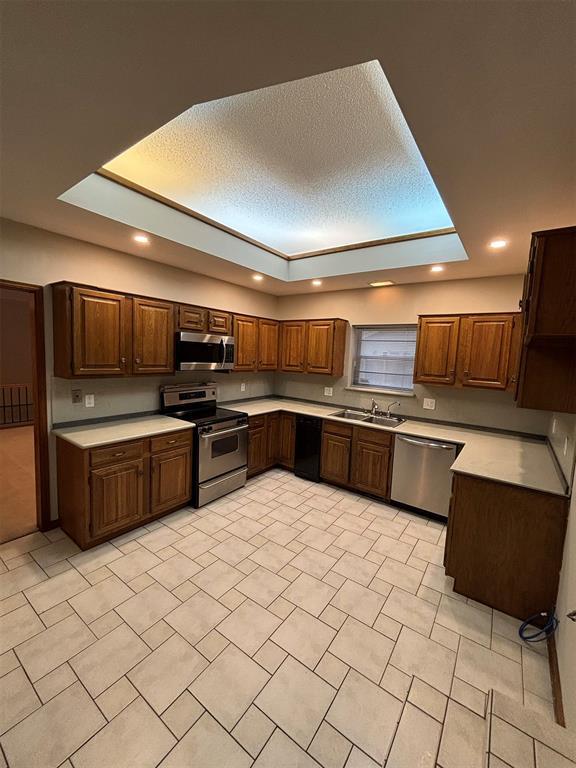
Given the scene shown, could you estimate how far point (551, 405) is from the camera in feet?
6.37

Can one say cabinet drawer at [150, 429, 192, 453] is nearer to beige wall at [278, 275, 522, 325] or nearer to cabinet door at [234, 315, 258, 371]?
cabinet door at [234, 315, 258, 371]

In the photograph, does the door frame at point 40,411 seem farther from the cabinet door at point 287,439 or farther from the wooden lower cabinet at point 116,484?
the cabinet door at point 287,439

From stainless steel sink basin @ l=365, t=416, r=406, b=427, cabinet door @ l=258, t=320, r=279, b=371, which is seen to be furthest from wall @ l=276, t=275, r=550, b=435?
cabinet door @ l=258, t=320, r=279, b=371

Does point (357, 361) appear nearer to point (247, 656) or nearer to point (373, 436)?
point (373, 436)

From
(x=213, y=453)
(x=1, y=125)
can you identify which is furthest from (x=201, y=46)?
(x=213, y=453)

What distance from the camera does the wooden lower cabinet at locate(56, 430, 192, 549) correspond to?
2.55 metres

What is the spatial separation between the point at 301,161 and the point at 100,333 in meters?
2.15

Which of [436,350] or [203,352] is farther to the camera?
[203,352]

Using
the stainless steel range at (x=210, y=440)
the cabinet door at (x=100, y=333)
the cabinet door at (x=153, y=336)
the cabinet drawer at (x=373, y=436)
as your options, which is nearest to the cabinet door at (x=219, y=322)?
the cabinet door at (x=153, y=336)

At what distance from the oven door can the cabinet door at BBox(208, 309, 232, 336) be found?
115 cm

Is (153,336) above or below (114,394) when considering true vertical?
above

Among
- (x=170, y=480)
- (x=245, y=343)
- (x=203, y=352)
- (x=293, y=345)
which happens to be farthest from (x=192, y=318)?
(x=170, y=480)

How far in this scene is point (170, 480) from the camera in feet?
10.2

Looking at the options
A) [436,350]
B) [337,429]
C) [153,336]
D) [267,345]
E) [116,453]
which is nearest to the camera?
[116,453]
